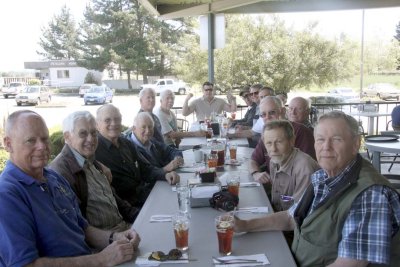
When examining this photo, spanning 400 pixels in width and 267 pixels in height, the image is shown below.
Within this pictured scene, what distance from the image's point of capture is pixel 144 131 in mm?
3430

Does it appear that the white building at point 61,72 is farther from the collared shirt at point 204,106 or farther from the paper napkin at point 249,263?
the paper napkin at point 249,263

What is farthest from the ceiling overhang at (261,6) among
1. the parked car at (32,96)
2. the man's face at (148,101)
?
the parked car at (32,96)

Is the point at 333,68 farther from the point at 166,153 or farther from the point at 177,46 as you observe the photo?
the point at 166,153

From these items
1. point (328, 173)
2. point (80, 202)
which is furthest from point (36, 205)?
point (328, 173)

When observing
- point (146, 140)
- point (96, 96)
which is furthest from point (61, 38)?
point (146, 140)

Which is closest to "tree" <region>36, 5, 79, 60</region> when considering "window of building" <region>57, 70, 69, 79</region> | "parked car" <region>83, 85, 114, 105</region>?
"window of building" <region>57, 70, 69, 79</region>

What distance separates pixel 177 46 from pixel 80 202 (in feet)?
76.3

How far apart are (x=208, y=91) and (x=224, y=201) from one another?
4.64 m

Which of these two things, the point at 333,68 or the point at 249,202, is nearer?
the point at 249,202

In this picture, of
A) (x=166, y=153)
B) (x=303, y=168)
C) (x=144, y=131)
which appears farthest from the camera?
(x=166, y=153)

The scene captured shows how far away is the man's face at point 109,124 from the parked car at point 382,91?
Answer: 19.5 meters

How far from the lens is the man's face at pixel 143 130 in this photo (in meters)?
3.38

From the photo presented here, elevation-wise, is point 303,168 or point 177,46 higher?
point 177,46

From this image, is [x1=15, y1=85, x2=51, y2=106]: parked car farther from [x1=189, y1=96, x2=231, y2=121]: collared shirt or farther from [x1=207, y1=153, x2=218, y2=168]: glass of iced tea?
[x1=207, y1=153, x2=218, y2=168]: glass of iced tea
